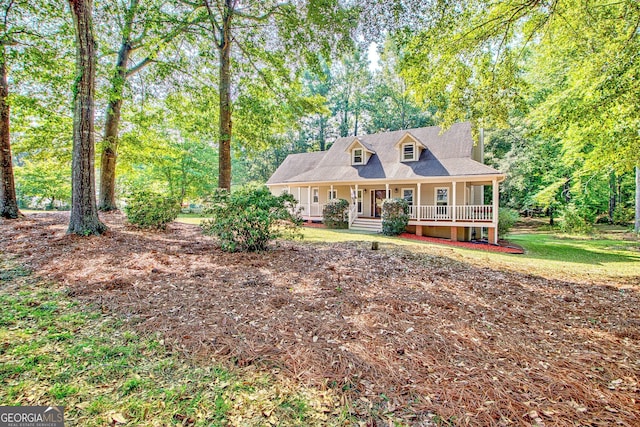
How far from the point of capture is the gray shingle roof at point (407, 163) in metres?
15.2

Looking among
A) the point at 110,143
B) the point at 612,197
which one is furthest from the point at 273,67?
the point at 612,197

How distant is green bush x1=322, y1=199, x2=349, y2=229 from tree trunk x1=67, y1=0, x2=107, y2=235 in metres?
11.5

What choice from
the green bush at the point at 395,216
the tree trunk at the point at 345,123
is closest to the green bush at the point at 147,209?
the green bush at the point at 395,216

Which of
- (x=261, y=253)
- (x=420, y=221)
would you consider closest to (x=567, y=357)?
(x=261, y=253)

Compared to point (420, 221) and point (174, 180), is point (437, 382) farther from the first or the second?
point (174, 180)

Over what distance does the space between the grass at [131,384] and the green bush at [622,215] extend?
3156 centimetres

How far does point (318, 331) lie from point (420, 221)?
1293 centimetres

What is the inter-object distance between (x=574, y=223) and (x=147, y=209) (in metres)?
24.7

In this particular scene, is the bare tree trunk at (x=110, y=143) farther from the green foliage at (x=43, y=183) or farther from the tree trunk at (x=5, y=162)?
the green foliage at (x=43, y=183)

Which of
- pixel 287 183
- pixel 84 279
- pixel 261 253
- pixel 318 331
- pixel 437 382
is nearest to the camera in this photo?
pixel 437 382

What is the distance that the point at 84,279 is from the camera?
14.4 ft

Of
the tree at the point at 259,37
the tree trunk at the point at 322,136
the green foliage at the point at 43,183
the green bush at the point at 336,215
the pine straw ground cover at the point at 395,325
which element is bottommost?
the pine straw ground cover at the point at 395,325

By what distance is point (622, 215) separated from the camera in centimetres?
2295

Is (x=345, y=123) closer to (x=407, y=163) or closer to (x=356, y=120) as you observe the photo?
(x=356, y=120)
